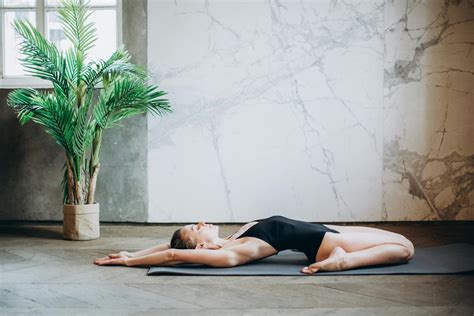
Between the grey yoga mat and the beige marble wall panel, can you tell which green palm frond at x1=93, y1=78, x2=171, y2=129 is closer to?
the grey yoga mat

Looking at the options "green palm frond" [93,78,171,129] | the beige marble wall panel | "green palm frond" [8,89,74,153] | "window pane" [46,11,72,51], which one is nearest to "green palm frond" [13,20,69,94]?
"green palm frond" [8,89,74,153]

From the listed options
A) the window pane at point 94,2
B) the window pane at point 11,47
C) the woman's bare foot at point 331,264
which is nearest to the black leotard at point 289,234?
the woman's bare foot at point 331,264

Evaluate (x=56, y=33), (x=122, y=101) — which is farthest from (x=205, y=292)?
(x=56, y=33)

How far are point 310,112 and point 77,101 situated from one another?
177 centimetres

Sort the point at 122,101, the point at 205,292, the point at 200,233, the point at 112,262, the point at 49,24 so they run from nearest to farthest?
1. the point at 205,292
2. the point at 200,233
3. the point at 112,262
4. the point at 122,101
5. the point at 49,24

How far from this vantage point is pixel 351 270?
3006mm

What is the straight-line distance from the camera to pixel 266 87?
14.8 ft

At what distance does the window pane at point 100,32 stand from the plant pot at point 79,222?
1326 millimetres

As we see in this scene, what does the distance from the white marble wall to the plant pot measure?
66 centimetres

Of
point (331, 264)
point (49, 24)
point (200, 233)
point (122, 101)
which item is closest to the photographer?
point (331, 264)

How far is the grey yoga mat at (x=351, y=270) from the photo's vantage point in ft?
9.76

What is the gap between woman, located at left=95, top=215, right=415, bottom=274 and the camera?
9.83 feet

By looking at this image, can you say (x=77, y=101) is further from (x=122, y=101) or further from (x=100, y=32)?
(x=100, y=32)

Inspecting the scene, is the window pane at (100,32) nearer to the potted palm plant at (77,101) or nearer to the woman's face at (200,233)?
the potted palm plant at (77,101)
